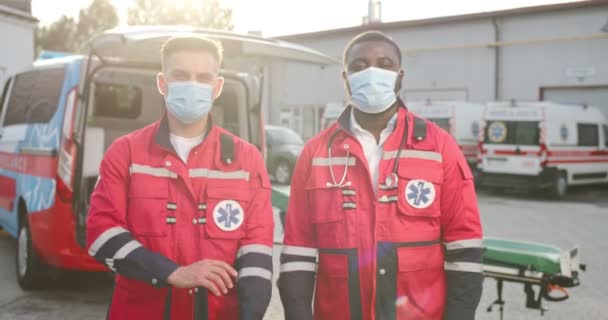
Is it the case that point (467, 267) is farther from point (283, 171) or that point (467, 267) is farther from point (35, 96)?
point (283, 171)

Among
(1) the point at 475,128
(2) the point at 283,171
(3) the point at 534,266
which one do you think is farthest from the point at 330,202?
(1) the point at 475,128

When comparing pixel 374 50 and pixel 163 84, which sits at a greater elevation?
pixel 374 50

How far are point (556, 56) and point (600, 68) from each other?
4.63 ft

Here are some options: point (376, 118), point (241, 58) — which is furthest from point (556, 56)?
point (376, 118)

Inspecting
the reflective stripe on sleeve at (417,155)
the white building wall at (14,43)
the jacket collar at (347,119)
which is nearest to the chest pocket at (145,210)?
the jacket collar at (347,119)

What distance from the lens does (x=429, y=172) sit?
2443 millimetres

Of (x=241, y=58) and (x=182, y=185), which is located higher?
(x=241, y=58)

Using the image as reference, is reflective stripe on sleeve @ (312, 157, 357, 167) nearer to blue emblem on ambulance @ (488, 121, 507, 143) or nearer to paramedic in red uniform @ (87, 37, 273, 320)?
paramedic in red uniform @ (87, 37, 273, 320)

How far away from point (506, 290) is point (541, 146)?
9.49 m

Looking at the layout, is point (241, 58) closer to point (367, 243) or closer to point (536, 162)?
point (367, 243)

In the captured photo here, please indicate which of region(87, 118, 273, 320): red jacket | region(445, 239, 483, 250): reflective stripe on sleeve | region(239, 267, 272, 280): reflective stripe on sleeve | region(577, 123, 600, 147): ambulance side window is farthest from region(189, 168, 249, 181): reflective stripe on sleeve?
region(577, 123, 600, 147): ambulance side window

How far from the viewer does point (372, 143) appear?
257cm

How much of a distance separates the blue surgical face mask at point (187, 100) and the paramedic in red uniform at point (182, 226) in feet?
0.31

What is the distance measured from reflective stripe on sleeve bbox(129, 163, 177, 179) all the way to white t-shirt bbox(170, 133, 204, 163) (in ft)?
0.26
